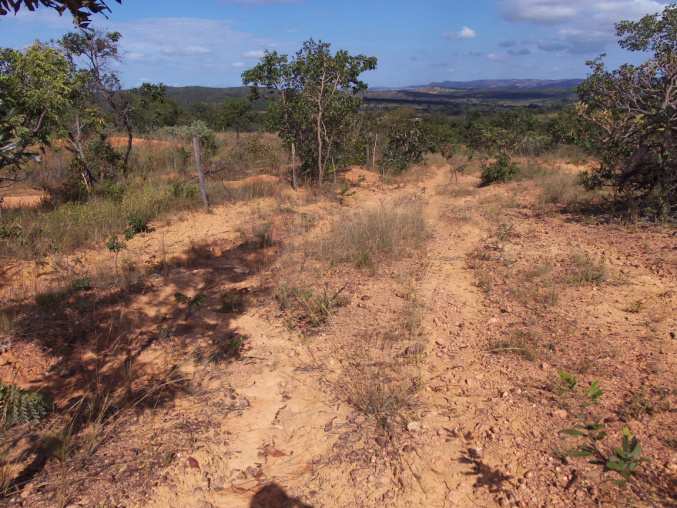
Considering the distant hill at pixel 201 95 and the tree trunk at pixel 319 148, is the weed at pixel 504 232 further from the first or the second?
the distant hill at pixel 201 95

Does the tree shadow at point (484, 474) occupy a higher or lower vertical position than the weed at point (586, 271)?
lower

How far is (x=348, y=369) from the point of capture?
3188 millimetres

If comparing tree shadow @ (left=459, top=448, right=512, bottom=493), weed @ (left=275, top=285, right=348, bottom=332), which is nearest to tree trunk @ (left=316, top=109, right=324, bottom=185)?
weed @ (left=275, top=285, right=348, bottom=332)

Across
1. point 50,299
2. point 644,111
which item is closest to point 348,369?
point 50,299

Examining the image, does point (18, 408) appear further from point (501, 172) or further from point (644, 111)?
point (501, 172)

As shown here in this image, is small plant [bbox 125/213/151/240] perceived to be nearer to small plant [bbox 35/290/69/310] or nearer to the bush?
small plant [bbox 35/290/69/310]

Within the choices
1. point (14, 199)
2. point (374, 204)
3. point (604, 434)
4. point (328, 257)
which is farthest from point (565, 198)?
point (14, 199)

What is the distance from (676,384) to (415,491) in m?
1.88

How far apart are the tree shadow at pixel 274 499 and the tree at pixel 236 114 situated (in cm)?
1963

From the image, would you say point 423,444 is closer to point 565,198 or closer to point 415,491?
point 415,491

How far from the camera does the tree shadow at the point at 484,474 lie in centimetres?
213

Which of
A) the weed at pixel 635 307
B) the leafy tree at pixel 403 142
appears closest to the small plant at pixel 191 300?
the weed at pixel 635 307

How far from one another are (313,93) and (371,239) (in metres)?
5.60

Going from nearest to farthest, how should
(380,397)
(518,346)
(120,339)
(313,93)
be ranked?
(380,397) < (518,346) < (120,339) < (313,93)
